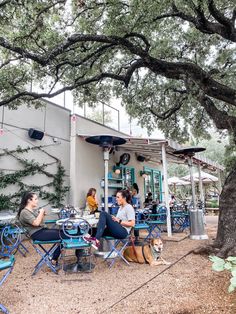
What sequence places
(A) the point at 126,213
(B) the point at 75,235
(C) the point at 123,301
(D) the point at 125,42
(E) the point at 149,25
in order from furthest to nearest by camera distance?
(E) the point at 149,25, (D) the point at 125,42, (A) the point at 126,213, (B) the point at 75,235, (C) the point at 123,301

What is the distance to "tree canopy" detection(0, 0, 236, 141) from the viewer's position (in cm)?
511

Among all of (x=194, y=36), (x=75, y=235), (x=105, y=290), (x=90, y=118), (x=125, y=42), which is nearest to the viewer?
(x=105, y=290)

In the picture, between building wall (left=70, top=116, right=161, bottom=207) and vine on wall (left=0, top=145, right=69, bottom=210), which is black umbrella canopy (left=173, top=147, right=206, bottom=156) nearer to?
building wall (left=70, top=116, right=161, bottom=207)

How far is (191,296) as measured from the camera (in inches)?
119

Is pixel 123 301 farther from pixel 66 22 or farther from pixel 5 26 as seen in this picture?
pixel 66 22

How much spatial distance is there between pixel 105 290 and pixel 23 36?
5146 millimetres

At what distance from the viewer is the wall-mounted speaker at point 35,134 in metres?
7.61

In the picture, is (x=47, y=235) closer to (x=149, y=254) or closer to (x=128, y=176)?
(x=149, y=254)

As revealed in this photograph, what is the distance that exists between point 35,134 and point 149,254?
5055 millimetres

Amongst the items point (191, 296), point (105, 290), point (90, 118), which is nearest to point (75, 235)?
point (105, 290)

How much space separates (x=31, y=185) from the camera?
7.55m

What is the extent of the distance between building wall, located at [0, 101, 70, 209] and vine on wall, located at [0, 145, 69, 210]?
98 mm

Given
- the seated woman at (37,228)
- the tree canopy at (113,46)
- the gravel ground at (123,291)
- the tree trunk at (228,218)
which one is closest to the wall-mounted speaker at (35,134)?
the tree canopy at (113,46)

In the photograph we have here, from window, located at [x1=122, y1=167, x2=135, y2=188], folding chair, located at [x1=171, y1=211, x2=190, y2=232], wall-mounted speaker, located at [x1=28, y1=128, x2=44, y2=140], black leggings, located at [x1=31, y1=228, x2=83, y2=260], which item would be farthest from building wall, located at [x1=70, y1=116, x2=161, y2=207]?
black leggings, located at [x1=31, y1=228, x2=83, y2=260]
